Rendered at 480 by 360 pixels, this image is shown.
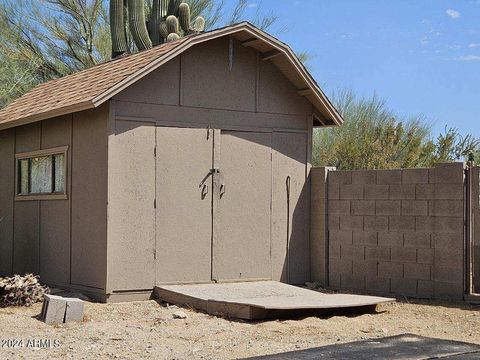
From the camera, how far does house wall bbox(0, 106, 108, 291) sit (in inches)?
452

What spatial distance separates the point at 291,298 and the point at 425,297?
7.37 ft

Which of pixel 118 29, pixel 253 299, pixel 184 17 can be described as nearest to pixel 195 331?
pixel 253 299

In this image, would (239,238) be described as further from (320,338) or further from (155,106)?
(320,338)

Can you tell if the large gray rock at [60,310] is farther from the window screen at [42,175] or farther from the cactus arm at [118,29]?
the cactus arm at [118,29]

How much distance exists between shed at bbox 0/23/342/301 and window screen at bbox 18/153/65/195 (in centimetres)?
3

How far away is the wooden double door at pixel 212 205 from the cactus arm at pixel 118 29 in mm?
6634

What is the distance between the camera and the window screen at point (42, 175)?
1266 cm

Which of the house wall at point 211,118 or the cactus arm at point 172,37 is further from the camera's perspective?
the cactus arm at point 172,37

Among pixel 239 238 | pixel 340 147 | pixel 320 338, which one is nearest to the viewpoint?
pixel 320 338

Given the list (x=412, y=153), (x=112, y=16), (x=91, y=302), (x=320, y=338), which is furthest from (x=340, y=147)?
(x=320, y=338)

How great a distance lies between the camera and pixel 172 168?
1188cm

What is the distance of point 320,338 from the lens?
8.70 meters

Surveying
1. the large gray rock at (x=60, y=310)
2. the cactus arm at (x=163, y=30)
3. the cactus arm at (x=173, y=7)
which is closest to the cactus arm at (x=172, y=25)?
the cactus arm at (x=163, y=30)

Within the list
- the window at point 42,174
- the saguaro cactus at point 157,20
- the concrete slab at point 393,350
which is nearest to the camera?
the concrete slab at point 393,350
